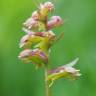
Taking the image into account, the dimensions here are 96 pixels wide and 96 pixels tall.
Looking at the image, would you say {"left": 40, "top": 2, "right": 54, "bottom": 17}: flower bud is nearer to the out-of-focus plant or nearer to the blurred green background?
the out-of-focus plant

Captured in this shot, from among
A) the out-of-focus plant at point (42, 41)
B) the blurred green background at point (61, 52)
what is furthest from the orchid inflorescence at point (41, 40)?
the blurred green background at point (61, 52)

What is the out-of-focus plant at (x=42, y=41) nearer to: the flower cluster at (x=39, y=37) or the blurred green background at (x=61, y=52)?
the flower cluster at (x=39, y=37)

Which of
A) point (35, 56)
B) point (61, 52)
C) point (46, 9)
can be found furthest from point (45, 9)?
point (61, 52)

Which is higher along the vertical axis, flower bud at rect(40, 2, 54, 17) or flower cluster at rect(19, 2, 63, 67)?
flower bud at rect(40, 2, 54, 17)

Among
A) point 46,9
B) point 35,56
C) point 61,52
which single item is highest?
point 61,52

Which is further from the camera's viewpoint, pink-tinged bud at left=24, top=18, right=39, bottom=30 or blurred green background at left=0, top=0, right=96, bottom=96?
blurred green background at left=0, top=0, right=96, bottom=96

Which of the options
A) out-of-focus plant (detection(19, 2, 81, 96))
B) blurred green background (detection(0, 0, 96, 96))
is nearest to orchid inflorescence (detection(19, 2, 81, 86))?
out-of-focus plant (detection(19, 2, 81, 96))

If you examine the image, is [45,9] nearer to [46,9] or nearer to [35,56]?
[46,9]
